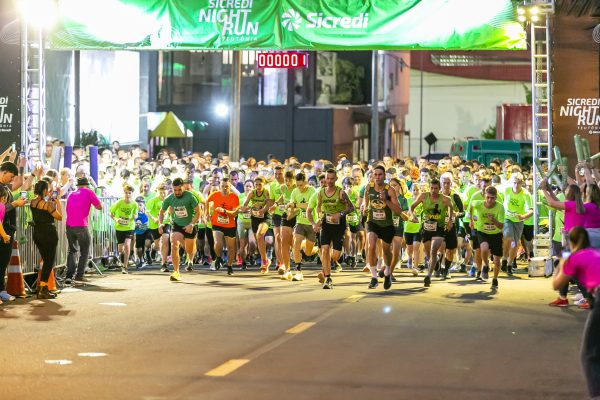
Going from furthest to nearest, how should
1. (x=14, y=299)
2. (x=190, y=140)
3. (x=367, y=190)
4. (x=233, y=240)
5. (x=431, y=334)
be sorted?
(x=190, y=140) → (x=233, y=240) → (x=367, y=190) → (x=14, y=299) → (x=431, y=334)

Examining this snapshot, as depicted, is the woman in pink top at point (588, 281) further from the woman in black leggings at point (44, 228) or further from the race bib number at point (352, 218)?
the race bib number at point (352, 218)

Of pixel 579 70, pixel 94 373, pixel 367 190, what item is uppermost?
pixel 579 70

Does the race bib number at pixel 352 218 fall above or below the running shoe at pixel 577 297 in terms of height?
above

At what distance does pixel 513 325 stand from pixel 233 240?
8.59 metres

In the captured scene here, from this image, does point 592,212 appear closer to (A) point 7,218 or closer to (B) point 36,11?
(A) point 7,218

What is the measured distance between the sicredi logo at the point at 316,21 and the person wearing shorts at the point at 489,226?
3.80 m

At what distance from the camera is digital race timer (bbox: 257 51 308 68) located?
35062 millimetres

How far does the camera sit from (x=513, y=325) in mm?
14688

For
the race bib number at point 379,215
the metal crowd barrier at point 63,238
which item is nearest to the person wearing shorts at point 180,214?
the metal crowd barrier at point 63,238

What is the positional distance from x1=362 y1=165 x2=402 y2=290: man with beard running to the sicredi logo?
351 cm

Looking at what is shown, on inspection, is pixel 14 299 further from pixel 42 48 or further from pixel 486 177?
pixel 486 177

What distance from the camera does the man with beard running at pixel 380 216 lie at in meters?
18.8

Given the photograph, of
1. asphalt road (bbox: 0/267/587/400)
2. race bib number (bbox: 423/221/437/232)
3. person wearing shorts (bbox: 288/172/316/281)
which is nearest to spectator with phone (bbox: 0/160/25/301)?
asphalt road (bbox: 0/267/587/400)

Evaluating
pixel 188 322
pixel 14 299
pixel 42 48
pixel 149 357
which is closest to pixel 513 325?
pixel 188 322
